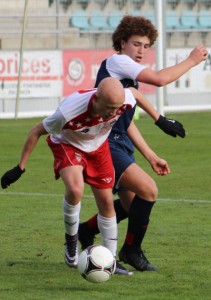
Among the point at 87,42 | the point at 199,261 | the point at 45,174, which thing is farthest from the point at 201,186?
the point at 87,42

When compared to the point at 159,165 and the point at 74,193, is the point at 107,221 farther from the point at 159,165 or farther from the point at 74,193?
the point at 159,165

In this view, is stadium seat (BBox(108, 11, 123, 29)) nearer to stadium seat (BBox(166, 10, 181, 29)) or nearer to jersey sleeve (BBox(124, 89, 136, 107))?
stadium seat (BBox(166, 10, 181, 29))

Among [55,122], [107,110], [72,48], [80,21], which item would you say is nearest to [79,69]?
[72,48]

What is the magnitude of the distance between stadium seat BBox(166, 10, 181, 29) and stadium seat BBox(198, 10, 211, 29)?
771mm

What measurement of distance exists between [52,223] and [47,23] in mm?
18929

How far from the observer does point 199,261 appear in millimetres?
7621

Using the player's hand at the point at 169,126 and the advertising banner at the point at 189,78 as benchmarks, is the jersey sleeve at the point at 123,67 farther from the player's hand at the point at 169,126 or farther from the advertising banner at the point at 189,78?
the advertising banner at the point at 189,78

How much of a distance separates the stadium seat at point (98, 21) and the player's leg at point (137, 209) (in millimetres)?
21532

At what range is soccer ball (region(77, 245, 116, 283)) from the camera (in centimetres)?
664

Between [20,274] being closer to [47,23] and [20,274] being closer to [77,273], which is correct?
[77,273]

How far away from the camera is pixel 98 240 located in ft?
28.9

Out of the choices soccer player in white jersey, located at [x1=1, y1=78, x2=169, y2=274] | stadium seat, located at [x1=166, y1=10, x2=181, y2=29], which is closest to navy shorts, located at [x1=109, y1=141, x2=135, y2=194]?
soccer player in white jersey, located at [x1=1, y1=78, x2=169, y2=274]

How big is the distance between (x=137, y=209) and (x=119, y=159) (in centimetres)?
39

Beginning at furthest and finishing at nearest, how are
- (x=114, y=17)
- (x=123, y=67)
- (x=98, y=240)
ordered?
(x=114, y=17) < (x=98, y=240) < (x=123, y=67)
